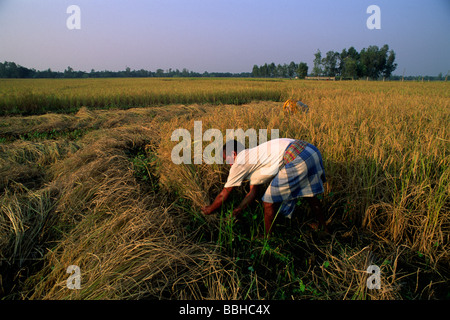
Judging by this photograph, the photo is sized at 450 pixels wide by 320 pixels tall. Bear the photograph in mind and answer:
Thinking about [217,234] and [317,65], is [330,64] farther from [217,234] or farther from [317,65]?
[217,234]

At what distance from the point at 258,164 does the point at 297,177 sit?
13.1 inches

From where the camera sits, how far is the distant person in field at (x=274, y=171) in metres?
1.69

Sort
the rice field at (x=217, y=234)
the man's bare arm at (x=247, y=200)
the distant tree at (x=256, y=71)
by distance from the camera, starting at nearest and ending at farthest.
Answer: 1. the rice field at (x=217, y=234)
2. the man's bare arm at (x=247, y=200)
3. the distant tree at (x=256, y=71)

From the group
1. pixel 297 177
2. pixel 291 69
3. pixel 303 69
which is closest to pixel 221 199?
pixel 297 177

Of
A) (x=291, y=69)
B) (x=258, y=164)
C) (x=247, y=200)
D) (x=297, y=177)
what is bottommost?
(x=247, y=200)

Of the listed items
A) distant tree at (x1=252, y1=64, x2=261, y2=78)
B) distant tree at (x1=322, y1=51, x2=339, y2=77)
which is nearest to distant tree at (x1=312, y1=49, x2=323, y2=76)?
distant tree at (x1=322, y1=51, x2=339, y2=77)

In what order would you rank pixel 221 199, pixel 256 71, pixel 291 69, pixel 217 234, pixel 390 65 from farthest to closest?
pixel 256 71
pixel 291 69
pixel 390 65
pixel 217 234
pixel 221 199

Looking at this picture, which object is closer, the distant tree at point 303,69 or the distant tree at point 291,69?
the distant tree at point 303,69

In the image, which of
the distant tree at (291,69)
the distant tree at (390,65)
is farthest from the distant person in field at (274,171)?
the distant tree at (291,69)

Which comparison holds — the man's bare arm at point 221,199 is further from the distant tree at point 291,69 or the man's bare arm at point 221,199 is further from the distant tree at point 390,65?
the distant tree at point 291,69

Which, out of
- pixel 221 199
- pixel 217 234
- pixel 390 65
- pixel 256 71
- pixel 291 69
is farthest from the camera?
pixel 256 71

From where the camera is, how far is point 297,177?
5.70ft

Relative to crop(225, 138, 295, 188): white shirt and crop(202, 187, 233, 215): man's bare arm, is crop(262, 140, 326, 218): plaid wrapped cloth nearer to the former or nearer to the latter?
crop(225, 138, 295, 188): white shirt
